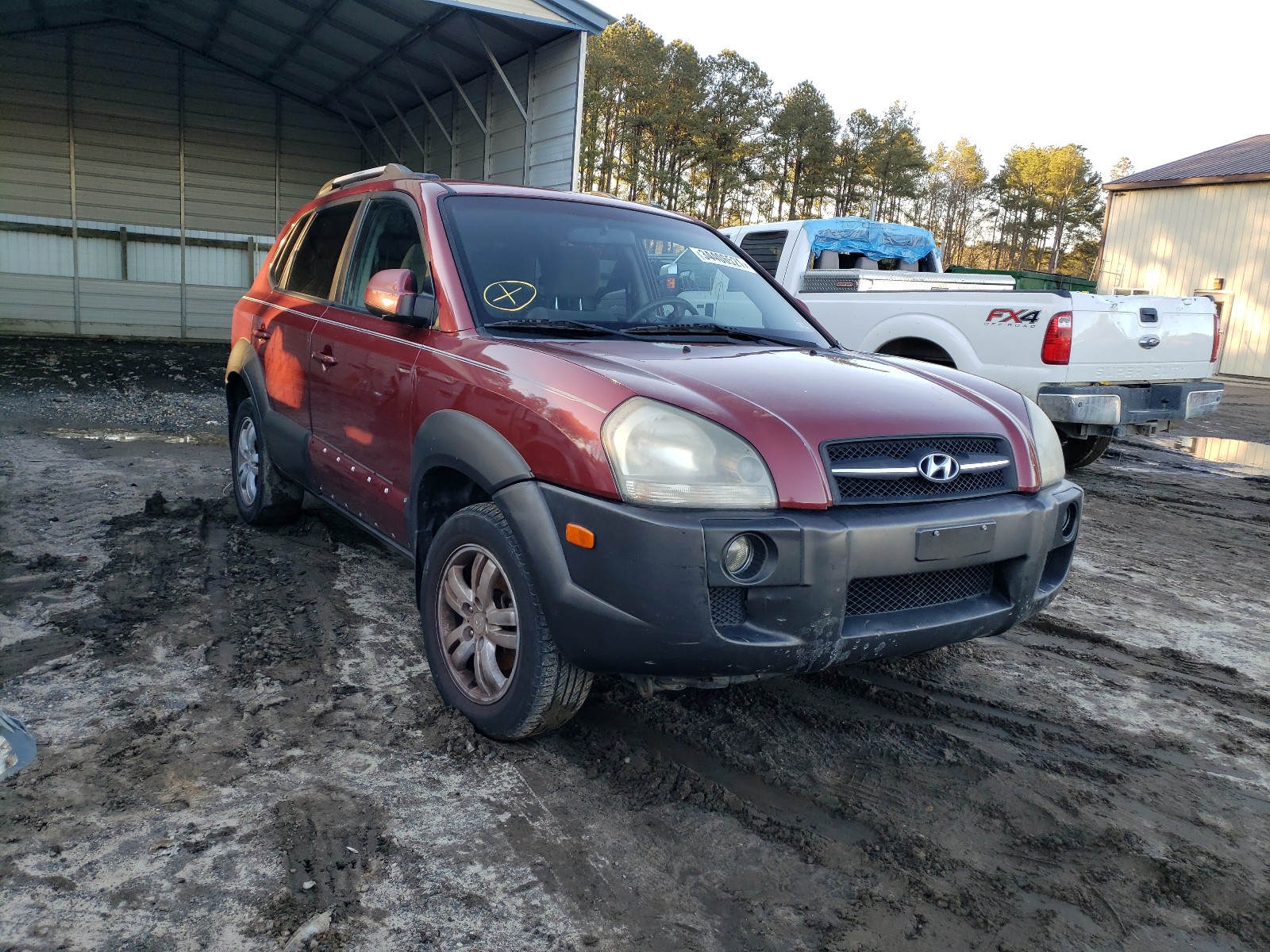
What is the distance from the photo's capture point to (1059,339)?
22.1 ft

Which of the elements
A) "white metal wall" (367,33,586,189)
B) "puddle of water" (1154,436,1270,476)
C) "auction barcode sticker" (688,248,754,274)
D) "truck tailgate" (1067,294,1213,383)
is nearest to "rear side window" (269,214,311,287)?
"auction barcode sticker" (688,248,754,274)

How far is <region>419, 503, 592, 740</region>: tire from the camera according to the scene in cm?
273

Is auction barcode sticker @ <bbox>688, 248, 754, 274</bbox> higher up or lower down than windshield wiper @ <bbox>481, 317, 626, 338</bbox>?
higher up

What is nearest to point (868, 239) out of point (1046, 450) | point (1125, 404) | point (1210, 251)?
point (1125, 404)

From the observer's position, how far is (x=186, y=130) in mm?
19234

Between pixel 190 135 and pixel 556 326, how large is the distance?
19322mm

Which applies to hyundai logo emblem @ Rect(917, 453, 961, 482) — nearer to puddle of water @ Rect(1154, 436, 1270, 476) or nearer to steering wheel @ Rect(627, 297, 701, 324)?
steering wheel @ Rect(627, 297, 701, 324)

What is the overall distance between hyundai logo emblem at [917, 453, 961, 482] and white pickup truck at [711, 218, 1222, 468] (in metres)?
4.43

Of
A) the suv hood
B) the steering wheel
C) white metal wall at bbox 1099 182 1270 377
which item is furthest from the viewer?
white metal wall at bbox 1099 182 1270 377

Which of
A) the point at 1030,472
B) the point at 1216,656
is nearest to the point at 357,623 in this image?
the point at 1030,472

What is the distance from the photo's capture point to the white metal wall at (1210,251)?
77.2 ft

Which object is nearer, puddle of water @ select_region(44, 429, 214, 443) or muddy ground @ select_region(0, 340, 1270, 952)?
muddy ground @ select_region(0, 340, 1270, 952)

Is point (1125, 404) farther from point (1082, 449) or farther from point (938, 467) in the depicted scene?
point (938, 467)

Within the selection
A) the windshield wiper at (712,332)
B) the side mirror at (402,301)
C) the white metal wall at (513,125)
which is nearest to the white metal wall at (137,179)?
the white metal wall at (513,125)
